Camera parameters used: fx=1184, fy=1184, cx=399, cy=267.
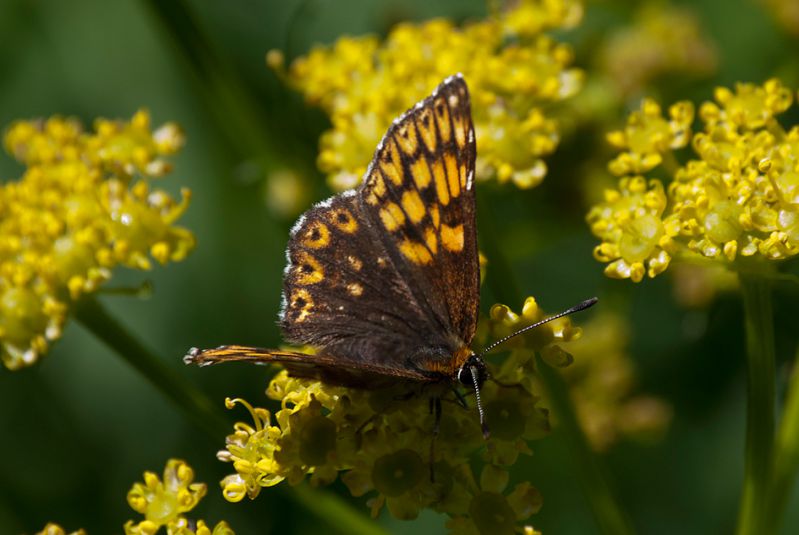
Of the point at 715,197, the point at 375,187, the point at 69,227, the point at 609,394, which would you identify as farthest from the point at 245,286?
the point at 715,197

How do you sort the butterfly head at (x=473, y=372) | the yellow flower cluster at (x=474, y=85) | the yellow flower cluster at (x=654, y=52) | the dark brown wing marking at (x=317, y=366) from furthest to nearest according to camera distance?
the yellow flower cluster at (x=654, y=52)
the yellow flower cluster at (x=474, y=85)
the butterfly head at (x=473, y=372)
the dark brown wing marking at (x=317, y=366)

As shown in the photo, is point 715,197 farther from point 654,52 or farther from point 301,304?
point 654,52

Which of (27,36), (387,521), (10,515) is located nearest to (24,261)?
(10,515)

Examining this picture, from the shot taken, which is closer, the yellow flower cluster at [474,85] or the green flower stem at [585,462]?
the green flower stem at [585,462]

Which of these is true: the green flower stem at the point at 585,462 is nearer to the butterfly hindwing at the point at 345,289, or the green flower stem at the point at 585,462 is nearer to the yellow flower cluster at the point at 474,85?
the butterfly hindwing at the point at 345,289

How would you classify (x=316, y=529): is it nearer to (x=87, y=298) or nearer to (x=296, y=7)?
(x=87, y=298)

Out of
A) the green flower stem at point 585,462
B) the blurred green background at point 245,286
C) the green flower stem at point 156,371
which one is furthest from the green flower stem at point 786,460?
the green flower stem at point 156,371
